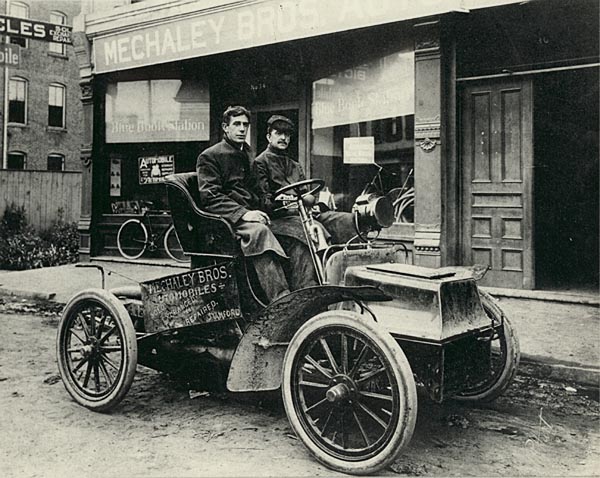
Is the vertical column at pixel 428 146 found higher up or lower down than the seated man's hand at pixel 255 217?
higher up

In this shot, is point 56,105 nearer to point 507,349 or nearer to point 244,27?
point 244,27

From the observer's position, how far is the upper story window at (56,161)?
29.6m

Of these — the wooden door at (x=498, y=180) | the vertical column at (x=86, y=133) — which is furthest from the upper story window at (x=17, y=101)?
the wooden door at (x=498, y=180)

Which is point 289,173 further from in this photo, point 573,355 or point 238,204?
point 573,355

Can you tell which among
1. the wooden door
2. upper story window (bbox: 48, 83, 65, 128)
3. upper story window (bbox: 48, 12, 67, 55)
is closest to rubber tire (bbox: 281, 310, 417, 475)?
the wooden door

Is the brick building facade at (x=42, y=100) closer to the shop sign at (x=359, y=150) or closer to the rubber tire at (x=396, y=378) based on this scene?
the shop sign at (x=359, y=150)

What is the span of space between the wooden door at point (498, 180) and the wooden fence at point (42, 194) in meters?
13.8

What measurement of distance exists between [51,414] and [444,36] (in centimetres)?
603

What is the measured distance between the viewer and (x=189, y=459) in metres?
3.16

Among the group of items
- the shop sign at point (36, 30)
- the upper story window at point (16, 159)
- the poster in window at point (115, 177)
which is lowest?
the poster in window at point (115, 177)

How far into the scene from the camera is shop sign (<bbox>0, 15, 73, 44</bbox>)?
1308cm

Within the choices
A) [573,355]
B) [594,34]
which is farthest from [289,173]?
[594,34]

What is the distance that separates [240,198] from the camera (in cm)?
434

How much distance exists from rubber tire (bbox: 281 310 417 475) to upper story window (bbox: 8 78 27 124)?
28.7 meters
